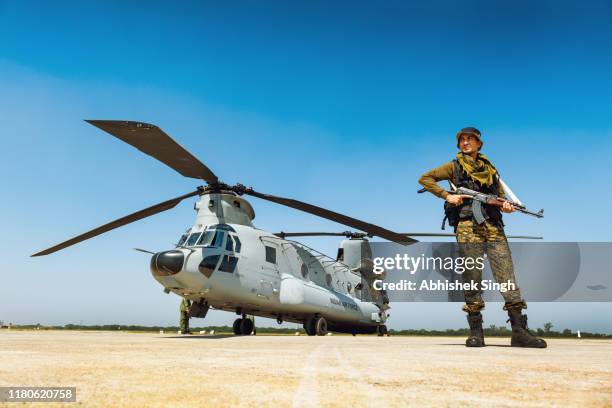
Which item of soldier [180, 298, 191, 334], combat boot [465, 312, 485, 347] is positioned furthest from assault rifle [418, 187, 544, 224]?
soldier [180, 298, 191, 334]

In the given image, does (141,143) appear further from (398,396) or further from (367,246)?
(367,246)

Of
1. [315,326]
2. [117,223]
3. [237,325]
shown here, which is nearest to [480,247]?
[117,223]

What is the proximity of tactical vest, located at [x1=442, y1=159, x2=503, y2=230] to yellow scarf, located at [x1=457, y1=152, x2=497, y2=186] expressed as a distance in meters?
0.05

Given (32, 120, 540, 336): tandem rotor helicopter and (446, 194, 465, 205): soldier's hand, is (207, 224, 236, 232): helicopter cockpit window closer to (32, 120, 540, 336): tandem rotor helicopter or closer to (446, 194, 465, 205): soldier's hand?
(32, 120, 540, 336): tandem rotor helicopter

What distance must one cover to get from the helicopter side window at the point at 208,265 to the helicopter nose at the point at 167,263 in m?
0.52

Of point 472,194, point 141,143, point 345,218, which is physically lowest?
point 472,194

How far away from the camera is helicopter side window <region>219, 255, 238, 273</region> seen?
1271cm

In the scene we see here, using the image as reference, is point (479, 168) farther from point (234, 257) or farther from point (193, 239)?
point (193, 239)

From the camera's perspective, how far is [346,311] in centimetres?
1802

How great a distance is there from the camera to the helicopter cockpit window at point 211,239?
1281 cm

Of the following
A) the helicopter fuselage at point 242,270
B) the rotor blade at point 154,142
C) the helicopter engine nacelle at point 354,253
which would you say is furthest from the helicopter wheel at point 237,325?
the helicopter engine nacelle at point 354,253

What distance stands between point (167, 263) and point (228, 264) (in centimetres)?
175

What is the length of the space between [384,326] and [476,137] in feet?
55.8

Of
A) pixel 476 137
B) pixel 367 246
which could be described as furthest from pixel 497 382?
pixel 367 246
